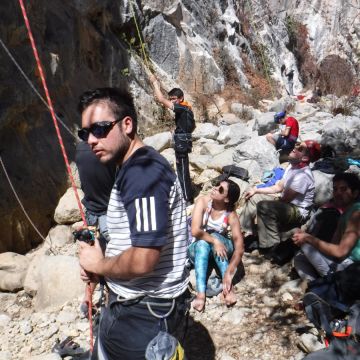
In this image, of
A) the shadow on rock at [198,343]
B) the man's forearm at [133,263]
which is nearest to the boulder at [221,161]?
the shadow on rock at [198,343]

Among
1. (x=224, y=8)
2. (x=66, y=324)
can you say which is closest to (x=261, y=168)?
(x=66, y=324)

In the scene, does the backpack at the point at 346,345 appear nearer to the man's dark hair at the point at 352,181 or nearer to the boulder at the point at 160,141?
the man's dark hair at the point at 352,181

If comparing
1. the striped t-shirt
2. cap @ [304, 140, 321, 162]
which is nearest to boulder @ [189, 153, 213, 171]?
cap @ [304, 140, 321, 162]

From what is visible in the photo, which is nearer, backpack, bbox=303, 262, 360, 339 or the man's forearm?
the man's forearm

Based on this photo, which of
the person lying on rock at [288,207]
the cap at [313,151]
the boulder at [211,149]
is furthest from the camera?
the boulder at [211,149]

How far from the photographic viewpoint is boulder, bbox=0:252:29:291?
472 cm

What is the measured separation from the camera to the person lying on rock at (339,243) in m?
3.39

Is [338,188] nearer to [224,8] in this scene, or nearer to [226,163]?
[226,163]

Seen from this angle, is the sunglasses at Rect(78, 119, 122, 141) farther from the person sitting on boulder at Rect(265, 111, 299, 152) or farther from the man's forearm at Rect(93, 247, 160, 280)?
the person sitting on boulder at Rect(265, 111, 299, 152)

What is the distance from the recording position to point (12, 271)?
16.1 feet

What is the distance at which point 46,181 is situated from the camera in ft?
20.5

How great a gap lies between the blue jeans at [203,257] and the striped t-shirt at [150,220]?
7.20ft

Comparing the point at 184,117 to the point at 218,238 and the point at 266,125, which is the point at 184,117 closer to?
the point at 218,238

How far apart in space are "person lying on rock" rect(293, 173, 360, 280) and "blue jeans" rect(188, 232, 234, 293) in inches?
27.9
